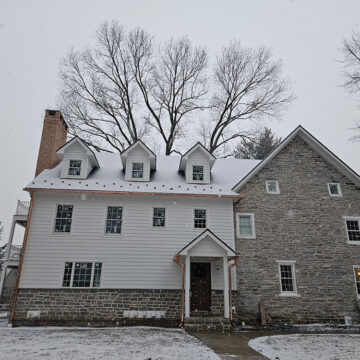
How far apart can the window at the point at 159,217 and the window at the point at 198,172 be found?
8.03ft

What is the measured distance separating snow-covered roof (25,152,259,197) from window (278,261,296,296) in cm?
391

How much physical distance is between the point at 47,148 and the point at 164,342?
11.2 m

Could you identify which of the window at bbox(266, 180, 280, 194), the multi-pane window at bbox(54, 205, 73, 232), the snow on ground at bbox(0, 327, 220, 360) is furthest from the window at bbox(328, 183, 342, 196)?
the multi-pane window at bbox(54, 205, 73, 232)

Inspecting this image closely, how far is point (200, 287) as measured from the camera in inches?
508

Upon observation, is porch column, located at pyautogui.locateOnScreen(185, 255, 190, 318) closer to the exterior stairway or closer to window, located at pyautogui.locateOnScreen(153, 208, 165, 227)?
the exterior stairway

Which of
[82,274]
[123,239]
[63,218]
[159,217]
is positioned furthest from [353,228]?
[63,218]

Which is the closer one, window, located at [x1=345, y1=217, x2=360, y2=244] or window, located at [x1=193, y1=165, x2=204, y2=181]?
window, located at [x1=345, y1=217, x2=360, y2=244]

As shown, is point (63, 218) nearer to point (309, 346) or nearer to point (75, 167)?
point (75, 167)

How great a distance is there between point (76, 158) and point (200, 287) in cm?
845

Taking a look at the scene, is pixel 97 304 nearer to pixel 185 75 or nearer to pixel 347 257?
pixel 347 257

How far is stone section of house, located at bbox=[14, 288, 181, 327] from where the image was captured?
11.7 m

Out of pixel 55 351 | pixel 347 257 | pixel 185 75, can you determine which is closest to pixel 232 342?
pixel 55 351

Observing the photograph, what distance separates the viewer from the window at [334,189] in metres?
14.6

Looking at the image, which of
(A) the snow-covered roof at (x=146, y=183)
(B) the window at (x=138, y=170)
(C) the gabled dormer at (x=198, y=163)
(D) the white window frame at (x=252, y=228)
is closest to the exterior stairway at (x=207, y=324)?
(D) the white window frame at (x=252, y=228)
